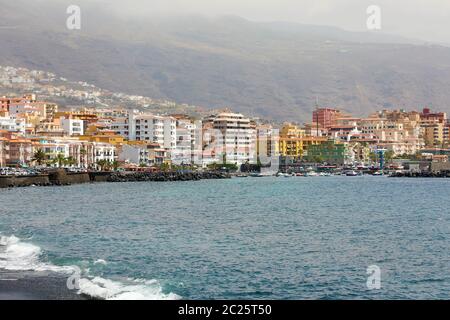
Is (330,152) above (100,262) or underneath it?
above

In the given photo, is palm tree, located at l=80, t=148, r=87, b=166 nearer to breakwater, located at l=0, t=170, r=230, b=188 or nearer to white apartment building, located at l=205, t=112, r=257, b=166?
breakwater, located at l=0, t=170, r=230, b=188

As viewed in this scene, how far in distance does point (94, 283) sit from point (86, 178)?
8196 centimetres

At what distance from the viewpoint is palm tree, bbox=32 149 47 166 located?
362 ft

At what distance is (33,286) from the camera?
22.8 m

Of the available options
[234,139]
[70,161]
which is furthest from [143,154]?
[234,139]

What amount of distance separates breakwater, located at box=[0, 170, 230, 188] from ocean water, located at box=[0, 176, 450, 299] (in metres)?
29.1

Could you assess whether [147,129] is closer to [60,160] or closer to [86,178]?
[60,160]

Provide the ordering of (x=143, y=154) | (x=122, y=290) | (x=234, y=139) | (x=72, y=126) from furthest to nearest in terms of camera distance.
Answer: (x=234, y=139) → (x=72, y=126) → (x=143, y=154) → (x=122, y=290)

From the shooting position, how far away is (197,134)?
170 metres

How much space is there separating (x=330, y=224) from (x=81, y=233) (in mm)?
13221

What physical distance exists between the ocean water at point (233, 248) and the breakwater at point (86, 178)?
2912cm
